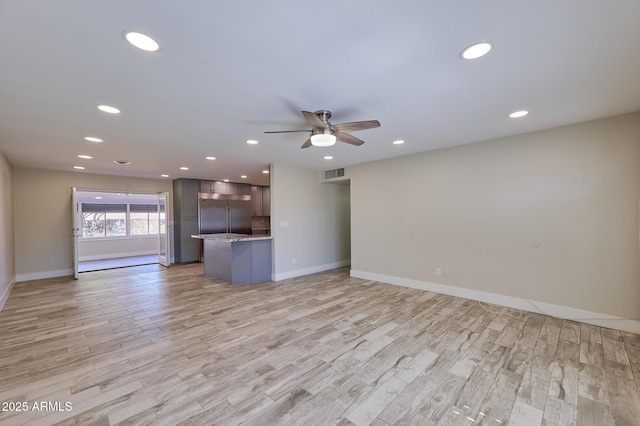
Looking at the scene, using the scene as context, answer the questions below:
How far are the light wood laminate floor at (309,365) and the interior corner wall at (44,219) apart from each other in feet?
8.38

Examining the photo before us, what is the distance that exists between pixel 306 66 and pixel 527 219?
3682mm

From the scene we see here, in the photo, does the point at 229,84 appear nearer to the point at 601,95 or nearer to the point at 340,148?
the point at 340,148

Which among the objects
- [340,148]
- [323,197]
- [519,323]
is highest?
[340,148]

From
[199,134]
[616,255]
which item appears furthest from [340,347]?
[616,255]

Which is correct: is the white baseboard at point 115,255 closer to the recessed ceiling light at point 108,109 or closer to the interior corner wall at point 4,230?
the interior corner wall at point 4,230

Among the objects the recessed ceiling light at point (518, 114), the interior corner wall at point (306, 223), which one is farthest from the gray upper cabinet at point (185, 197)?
the recessed ceiling light at point (518, 114)

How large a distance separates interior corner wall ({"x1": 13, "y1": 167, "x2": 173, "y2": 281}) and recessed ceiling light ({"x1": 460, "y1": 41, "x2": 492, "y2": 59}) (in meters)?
8.24

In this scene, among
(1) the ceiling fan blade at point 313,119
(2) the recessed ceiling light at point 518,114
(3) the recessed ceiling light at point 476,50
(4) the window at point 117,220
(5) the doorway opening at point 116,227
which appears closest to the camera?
(3) the recessed ceiling light at point 476,50

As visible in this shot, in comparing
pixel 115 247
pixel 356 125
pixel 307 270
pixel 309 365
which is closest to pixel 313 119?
pixel 356 125

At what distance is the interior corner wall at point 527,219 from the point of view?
316 cm

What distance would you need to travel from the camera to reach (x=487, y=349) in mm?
2732

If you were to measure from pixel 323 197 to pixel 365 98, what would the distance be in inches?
166

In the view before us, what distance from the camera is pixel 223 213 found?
845cm

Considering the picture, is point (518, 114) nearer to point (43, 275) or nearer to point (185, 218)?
point (185, 218)
